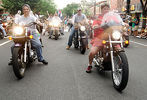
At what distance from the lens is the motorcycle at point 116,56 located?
10.7 feet

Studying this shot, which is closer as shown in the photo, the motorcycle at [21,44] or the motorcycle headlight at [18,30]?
the motorcycle at [21,44]

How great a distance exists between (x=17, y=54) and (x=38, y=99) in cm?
133

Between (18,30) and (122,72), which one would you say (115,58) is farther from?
(18,30)

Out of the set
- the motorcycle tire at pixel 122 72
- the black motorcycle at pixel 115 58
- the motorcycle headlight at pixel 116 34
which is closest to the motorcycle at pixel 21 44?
the black motorcycle at pixel 115 58

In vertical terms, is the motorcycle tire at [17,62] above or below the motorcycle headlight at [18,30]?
below

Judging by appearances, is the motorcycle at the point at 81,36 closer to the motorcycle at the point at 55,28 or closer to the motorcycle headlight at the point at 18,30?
the motorcycle headlight at the point at 18,30

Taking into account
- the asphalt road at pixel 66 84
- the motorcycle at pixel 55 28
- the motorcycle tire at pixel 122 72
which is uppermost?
the motorcycle at pixel 55 28

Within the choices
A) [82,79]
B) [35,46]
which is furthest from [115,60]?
[35,46]

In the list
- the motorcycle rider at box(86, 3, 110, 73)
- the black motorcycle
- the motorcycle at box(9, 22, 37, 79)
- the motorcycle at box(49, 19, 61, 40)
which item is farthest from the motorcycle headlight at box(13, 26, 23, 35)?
the motorcycle at box(49, 19, 61, 40)

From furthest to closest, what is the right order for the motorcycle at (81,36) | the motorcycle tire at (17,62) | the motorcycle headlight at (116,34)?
1. the motorcycle at (81,36)
2. the motorcycle tire at (17,62)
3. the motorcycle headlight at (116,34)

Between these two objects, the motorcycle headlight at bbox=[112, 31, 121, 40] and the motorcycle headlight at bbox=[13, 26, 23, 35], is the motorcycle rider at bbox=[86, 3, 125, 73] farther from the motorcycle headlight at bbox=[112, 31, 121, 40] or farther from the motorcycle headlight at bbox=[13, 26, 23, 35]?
the motorcycle headlight at bbox=[13, 26, 23, 35]

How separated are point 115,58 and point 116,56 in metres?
0.08

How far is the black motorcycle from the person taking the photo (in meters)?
3.26

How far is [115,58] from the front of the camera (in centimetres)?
370
